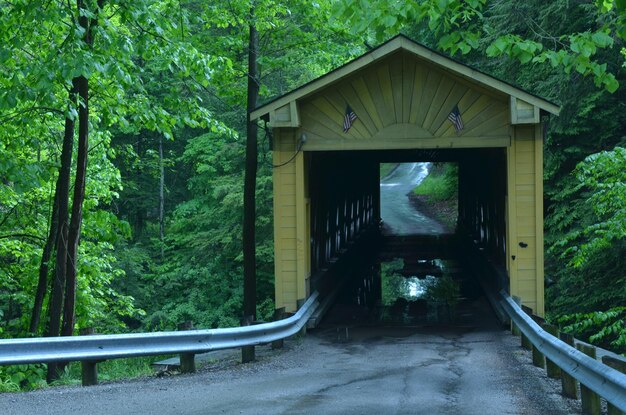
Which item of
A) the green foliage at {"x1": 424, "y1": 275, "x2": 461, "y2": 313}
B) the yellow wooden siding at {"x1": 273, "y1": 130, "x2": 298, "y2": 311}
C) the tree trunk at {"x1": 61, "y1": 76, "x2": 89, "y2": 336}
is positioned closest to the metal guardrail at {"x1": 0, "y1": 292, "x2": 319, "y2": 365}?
the tree trunk at {"x1": 61, "y1": 76, "x2": 89, "y2": 336}

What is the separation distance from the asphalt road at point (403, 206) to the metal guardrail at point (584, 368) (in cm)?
2158

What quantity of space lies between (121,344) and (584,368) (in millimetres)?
3717

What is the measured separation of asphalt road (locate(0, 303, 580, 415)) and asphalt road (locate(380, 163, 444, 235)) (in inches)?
769

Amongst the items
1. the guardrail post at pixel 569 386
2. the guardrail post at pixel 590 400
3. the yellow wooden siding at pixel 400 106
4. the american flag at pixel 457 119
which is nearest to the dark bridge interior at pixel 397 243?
the yellow wooden siding at pixel 400 106

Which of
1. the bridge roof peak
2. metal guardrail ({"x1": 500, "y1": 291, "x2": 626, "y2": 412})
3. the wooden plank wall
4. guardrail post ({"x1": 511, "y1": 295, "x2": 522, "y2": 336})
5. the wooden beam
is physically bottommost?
guardrail post ({"x1": 511, "y1": 295, "x2": 522, "y2": 336})

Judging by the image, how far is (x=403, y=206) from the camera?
140ft

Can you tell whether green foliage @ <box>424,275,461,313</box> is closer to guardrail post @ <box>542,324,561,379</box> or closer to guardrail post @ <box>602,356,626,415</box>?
guardrail post @ <box>542,324,561,379</box>

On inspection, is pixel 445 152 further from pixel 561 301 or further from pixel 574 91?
pixel 561 301

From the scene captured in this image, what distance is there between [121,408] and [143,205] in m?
26.5

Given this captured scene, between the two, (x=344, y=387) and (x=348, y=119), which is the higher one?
(x=348, y=119)

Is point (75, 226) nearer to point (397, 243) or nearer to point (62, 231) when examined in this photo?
point (62, 231)

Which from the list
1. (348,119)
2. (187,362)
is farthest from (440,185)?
(187,362)

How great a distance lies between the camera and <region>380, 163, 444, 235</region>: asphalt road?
3126 cm

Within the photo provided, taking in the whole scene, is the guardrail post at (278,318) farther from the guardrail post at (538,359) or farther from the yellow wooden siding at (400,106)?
the guardrail post at (538,359)
